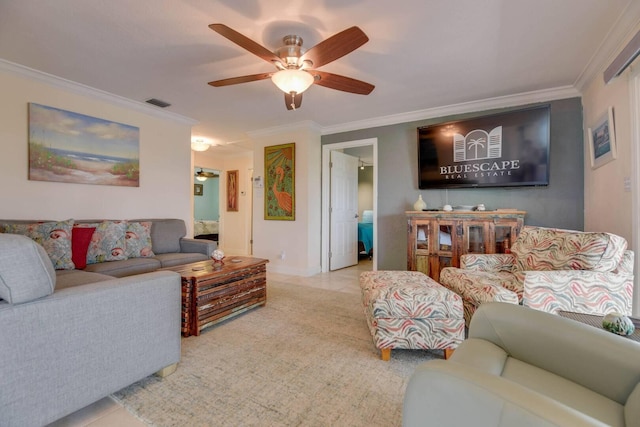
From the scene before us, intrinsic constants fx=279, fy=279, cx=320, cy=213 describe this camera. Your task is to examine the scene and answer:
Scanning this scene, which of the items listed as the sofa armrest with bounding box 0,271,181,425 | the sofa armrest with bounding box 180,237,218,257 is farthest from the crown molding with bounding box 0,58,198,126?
the sofa armrest with bounding box 0,271,181,425

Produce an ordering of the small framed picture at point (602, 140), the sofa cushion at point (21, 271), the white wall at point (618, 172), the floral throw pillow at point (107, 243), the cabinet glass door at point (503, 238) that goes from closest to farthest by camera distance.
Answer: the sofa cushion at point (21, 271)
the white wall at point (618, 172)
the small framed picture at point (602, 140)
the floral throw pillow at point (107, 243)
the cabinet glass door at point (503, 238)

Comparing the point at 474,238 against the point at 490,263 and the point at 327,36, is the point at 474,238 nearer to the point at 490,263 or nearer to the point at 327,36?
the point at 490,263

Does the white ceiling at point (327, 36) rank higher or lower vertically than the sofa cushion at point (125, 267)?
higher

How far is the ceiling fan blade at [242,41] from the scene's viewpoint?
Answer: 1.63 metres

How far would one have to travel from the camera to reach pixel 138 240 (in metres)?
3.23

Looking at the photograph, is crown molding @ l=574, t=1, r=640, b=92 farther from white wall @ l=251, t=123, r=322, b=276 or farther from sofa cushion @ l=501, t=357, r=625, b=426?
white wall @ l=251, t=123, r=322, b=276

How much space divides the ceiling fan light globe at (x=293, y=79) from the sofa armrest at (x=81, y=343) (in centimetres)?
157

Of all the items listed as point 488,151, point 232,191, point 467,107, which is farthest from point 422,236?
point 232,191

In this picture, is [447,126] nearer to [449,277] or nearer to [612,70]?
[612,70]

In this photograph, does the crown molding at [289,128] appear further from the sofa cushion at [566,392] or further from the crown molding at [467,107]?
the sofa cushion at [566,392]

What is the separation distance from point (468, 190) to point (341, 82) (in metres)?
2.30

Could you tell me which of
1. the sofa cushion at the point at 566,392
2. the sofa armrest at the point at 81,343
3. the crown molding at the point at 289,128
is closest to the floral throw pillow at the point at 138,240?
the sofa armrest at the point at 81,343

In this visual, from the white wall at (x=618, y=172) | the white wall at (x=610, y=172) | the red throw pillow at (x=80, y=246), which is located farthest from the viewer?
the red throw pillow at (x=80, y=246)

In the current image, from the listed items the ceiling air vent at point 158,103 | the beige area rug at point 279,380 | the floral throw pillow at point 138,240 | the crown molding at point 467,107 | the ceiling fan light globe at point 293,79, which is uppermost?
the ceiling air vent at point 158,103
